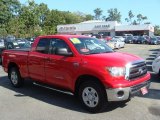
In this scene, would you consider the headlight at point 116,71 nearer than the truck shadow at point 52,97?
Yes

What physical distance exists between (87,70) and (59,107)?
136cm

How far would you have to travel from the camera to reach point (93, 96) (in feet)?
22.2

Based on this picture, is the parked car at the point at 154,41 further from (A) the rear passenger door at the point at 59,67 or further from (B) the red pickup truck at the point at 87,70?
(A) the rear passenger door at the point at 59,67

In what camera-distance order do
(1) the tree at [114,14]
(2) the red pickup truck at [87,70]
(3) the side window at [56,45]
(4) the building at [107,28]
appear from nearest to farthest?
(2) the red pickup truck at [87,70] < (3) the side window at [56,45] < (4) the building at [107,28] < (1) the tree at [114,14]

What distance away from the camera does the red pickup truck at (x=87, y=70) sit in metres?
6.43

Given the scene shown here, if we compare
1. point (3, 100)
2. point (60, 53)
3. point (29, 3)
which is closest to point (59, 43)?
point (60, 53)

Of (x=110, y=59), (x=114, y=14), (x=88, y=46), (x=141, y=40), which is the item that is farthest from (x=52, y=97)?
(x=114, y=14)

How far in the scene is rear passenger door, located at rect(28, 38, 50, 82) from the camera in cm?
816

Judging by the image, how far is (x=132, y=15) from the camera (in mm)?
162625

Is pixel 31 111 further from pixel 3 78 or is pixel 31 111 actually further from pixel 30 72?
pixel 3 78

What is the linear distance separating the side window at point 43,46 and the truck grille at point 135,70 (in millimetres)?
2633

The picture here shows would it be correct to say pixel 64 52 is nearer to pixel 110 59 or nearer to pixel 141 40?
pixel 110 59

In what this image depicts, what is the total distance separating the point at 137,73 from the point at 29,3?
57.6m

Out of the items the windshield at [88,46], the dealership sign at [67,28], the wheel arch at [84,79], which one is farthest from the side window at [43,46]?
the dealership sign at [67,28]
